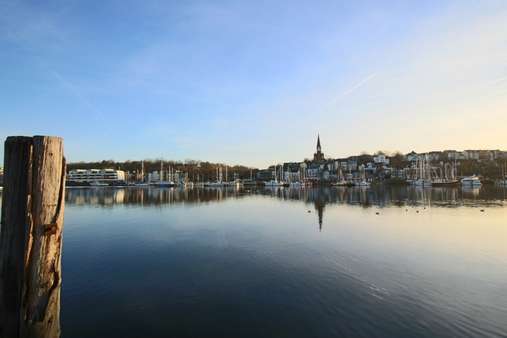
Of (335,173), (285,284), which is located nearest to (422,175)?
(335,173)

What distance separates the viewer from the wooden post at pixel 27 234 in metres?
4.21

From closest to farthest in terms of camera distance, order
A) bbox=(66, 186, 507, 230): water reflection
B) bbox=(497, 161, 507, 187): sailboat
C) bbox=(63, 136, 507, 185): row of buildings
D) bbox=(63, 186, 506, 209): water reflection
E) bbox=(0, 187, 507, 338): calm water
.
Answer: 1. bbox=(0, 187, 507, 338): calm water
2. bbox=(66, 186, 507, 230): water reflection
3. bbox=(63, 186, 506, 209): water reflection
4. bbox=(497, 161, 507, 187): sailboat
5. bbox=(63, 136, 507, 185): row of buildings

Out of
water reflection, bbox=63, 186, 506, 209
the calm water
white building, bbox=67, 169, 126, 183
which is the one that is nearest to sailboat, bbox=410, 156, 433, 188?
water reflection, bbox=63, 186, 506, 209

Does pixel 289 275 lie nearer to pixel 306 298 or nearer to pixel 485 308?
pixel 306 298

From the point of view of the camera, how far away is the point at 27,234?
13.9 feet

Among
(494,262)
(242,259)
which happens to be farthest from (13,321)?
(494,262)

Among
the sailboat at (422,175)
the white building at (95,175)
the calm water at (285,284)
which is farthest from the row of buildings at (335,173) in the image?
the calm water at (285,284)

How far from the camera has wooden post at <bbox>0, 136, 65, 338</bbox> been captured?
4215 millimetres

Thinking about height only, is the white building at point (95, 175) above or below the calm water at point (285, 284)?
above

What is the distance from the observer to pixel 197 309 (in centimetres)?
960

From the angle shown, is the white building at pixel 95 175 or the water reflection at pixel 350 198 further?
the white building at pixel 95 175

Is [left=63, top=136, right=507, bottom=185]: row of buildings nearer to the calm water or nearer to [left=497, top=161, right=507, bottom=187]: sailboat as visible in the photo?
[left=497, top=161, right=507, bottom=187]: sailboat

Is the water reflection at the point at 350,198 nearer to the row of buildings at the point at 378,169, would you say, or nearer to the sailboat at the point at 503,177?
the sailboat at the point at 503,177

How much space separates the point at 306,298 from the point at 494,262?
11.9 metres
